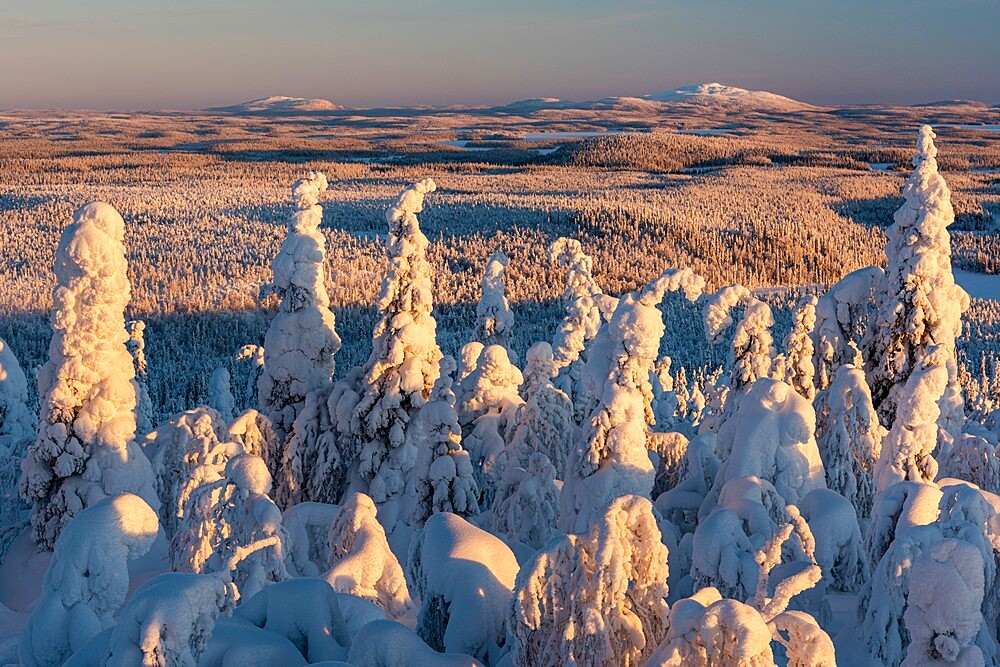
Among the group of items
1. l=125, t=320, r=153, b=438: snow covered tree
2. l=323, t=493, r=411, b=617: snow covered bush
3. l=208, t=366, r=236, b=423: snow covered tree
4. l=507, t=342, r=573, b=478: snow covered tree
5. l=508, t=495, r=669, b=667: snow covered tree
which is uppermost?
l=508, t=495, r=669, b=667: snow covered tree

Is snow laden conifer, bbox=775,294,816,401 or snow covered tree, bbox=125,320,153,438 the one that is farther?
snow covered tree, bbox=125,320,153,438

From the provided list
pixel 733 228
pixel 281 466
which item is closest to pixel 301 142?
pixel 733 228

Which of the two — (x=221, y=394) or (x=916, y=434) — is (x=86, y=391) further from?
(x=221, y=394)

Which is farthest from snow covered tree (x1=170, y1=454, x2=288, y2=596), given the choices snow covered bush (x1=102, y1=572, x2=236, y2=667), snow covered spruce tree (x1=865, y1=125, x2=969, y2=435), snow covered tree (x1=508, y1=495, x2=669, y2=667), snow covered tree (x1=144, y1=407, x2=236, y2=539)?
snow covered spruce tree (x1=865, y1=125, x2=969, y2=435)

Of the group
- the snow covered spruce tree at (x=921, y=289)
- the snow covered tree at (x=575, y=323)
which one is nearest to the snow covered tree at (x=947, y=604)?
the snow covered spruce tree at (x=921, y=289)

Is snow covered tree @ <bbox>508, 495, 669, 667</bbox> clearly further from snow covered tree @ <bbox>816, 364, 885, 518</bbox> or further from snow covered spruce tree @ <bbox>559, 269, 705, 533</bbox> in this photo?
snow covered tree @ <bbox>816, 364, 885, 518</bbox>

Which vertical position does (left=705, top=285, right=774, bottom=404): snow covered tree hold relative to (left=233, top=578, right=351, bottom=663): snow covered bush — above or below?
above

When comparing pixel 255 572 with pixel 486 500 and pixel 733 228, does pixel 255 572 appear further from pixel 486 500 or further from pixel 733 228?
pixel 733 228
